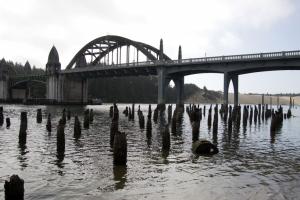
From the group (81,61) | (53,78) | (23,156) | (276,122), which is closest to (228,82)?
(276,122)

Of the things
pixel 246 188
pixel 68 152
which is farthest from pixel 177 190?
pixel 68 152

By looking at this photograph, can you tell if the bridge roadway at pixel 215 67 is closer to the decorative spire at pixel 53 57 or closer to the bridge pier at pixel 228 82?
the bridge pier at pixel 228 82

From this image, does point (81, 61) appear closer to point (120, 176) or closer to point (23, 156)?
point (23, 156)

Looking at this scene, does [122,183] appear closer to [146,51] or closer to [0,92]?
[146,51]

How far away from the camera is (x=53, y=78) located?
118 m

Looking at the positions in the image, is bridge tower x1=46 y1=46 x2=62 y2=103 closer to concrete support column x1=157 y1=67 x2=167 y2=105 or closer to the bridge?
the bridge

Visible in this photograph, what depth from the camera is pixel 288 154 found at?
21.9 m

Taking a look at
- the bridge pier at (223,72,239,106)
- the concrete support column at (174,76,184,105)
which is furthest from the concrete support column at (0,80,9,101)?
the bridge pier at (223,72,239,106)

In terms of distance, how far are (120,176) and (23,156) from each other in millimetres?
7093

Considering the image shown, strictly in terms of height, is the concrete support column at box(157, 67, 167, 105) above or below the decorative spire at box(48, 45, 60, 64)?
below

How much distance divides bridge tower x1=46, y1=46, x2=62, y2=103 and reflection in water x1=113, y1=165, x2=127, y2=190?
10208 centimetres

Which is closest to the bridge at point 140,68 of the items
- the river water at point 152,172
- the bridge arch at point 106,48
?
the bridge arch at point 106,48

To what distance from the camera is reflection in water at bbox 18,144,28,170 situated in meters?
16.7

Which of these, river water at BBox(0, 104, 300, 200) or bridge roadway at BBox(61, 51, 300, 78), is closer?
river water at BBox(0, 104, 300, 200)
